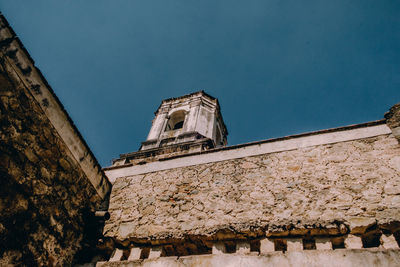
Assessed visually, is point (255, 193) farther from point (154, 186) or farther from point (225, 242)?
point (154, 186)

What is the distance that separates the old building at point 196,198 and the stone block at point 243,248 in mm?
12

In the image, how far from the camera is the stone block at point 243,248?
112 inches

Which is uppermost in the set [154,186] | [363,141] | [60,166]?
[363,141]

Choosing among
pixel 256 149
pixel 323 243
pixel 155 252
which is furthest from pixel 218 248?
pixel 256 149

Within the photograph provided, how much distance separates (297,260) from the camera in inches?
101

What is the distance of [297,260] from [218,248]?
81cm

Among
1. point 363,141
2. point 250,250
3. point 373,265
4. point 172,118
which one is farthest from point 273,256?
point 172,118

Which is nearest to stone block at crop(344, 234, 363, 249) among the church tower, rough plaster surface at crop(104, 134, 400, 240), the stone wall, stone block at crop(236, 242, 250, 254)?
rough plaster surface at crop(104, 134, 400, 240)

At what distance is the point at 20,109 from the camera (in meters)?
2.88

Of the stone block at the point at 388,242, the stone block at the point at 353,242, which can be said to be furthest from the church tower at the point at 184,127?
the stone block at the point at 388,242

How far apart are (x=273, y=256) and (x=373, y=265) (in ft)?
2.73

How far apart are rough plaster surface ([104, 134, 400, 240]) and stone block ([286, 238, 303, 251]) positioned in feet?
0.50

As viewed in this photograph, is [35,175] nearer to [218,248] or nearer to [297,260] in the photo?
[218,248]

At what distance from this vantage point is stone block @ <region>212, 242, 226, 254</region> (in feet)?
9.62
